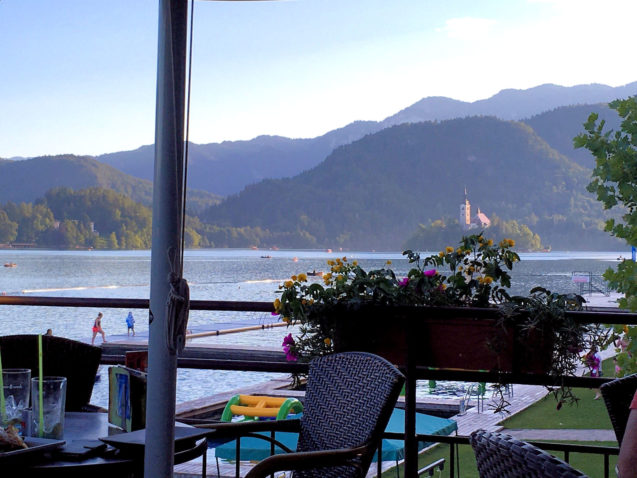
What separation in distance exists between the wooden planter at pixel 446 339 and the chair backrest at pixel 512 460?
1702 millimetres

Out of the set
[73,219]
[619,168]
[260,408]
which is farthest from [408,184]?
[619,168]

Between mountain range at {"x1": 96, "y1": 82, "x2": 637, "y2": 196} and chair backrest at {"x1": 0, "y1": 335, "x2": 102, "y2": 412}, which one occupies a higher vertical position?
mountain range at {"x1": 96, "y1": 82, "x2": 637, "y2": 196}

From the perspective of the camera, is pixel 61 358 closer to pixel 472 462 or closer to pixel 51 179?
pixel 472 462

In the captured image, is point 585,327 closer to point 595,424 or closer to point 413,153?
point 595,424

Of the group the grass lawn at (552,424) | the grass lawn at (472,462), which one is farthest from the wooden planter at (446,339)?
the grass lawn at (552,424)

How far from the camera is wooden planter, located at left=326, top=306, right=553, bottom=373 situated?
2602 mm

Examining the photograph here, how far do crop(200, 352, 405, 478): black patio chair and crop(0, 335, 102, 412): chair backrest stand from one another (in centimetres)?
62

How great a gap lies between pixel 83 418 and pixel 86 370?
490mm

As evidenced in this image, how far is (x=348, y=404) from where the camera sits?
6.75ft

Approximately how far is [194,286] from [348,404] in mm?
58933

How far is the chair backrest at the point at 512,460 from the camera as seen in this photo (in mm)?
781

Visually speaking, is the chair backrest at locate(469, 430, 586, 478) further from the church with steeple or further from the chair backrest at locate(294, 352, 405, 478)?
the church with steeple

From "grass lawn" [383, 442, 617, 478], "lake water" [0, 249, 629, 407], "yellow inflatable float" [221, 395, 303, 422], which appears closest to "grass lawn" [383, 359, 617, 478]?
"grass lawn" [383, 442, 617, 478]

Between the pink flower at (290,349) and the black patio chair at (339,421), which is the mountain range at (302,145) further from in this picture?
the black patio chair at (339,421)
